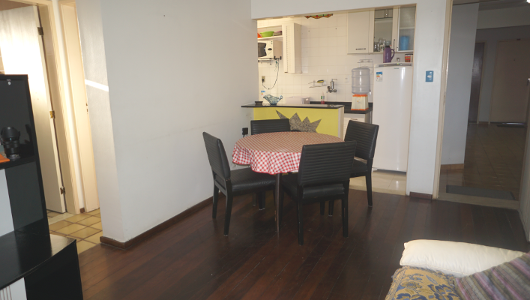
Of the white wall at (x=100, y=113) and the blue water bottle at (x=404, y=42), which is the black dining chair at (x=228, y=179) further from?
the blue water bottle at (x=404, y=42)

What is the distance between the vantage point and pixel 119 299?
2180mm

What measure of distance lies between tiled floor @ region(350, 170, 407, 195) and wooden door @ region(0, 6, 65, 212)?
338 centimetres

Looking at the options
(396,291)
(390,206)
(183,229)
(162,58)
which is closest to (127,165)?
(183,229)

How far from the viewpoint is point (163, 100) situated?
10.3 ft

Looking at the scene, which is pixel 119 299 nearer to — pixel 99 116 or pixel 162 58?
pixel 99 116

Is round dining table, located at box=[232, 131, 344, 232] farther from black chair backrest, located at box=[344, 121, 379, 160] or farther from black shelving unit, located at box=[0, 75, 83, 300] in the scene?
black shelving unit, located at box=[0, 75, 83, 300]

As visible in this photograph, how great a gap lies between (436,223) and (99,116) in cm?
306

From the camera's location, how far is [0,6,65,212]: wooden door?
3377 mm

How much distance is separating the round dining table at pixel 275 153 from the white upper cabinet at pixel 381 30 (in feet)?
8.83

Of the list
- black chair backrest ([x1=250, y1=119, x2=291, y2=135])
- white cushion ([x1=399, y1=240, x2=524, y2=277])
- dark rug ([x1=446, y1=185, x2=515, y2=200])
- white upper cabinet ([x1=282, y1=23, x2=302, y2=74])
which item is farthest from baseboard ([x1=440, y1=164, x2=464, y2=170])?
white cushion ([x1=399, y1=240, x2=524, y2=277])

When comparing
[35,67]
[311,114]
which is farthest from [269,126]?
[35,67]

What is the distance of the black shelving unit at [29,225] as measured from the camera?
1787mm

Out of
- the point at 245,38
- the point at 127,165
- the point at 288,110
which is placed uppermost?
the point at 245,38

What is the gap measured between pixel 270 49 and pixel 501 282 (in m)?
5.39
